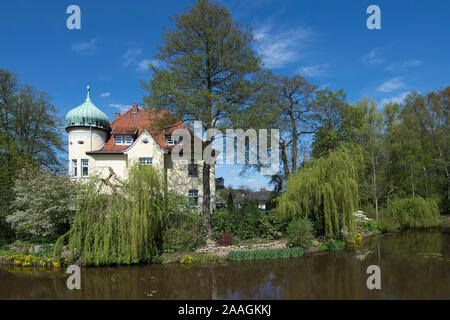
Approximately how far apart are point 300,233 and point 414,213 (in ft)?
46.3

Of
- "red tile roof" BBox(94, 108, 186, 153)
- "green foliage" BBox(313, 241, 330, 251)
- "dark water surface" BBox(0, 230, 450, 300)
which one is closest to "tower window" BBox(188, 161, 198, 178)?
"red tile roof" BBox(94, 108, 186, 153)

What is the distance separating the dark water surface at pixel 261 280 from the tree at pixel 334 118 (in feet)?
32.1

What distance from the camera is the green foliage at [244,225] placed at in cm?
1395

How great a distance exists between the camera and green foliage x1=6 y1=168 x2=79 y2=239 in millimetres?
11798

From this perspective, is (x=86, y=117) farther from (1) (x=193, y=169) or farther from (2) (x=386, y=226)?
(2) (x=386, y=226)

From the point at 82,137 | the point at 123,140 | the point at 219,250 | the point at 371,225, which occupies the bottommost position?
the point at 371,225

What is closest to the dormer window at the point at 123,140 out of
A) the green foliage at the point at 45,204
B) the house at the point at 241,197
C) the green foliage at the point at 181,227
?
the green foliage at the point at 45,204

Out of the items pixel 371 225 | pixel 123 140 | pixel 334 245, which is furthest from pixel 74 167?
pixel 371 225

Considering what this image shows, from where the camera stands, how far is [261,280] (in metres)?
8.93

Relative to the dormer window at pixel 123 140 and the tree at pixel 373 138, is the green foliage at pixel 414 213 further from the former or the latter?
the dormer window at pixel 123 140
